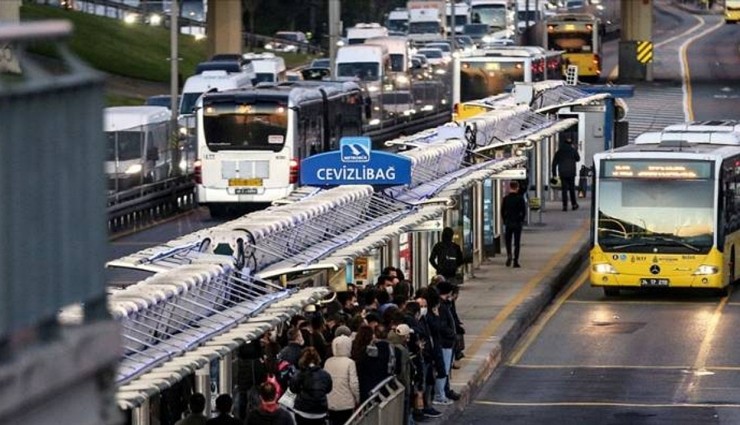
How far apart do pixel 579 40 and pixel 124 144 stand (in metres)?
52.8

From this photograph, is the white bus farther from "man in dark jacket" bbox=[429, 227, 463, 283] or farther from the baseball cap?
the baseball cap

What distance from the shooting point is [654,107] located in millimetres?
77875

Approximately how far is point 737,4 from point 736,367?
102 metres

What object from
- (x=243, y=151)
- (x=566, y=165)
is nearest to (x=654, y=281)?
(x=566, y=165)

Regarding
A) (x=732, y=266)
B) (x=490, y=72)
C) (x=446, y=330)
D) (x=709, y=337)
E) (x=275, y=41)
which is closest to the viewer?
(x=446, y=330)

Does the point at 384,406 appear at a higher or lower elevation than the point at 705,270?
higher

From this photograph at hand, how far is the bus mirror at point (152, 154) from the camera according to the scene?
4459 centimetres

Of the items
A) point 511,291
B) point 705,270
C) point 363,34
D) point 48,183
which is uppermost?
point 48,183

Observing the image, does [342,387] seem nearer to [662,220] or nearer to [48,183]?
[48,183]

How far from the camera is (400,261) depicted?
27.1 m

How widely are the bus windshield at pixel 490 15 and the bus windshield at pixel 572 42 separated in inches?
1249

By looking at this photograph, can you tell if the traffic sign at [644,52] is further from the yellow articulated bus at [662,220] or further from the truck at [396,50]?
the yellow articulated bus at [662,220]

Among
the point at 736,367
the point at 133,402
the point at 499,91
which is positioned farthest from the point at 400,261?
the point at 499,91

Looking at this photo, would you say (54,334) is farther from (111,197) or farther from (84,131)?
(111,197)
